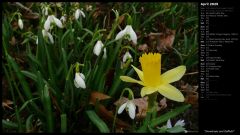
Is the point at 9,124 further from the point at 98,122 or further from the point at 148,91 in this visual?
the point at 148,91

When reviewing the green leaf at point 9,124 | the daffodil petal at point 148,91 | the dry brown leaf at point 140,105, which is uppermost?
the daffodil petal at point 148,91

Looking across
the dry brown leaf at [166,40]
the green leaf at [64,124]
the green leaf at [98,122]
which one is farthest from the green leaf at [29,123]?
the dry brown leaf at [166,40]

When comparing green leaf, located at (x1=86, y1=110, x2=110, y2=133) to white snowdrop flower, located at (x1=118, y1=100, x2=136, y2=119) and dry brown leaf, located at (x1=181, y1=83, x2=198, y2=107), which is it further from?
dry brown leaf, located at (x1=181, y1=83, x2=198, y2=107)

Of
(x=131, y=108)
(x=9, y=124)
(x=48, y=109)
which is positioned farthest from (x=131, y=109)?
(x=9, y=124)

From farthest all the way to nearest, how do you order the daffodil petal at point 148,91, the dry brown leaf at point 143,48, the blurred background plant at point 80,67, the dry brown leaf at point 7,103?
1. the dry brown leaf at point 143,48
2. the dry brown leaf at point 7,103
3. the blurred background plant at point 80,67
4. the daffodil petal at point 148,91

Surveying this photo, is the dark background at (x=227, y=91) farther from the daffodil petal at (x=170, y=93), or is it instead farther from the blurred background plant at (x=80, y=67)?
the daffodil petal at (x=170, y=93)

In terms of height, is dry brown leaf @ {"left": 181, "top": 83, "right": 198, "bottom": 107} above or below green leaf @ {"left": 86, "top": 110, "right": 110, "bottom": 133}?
above

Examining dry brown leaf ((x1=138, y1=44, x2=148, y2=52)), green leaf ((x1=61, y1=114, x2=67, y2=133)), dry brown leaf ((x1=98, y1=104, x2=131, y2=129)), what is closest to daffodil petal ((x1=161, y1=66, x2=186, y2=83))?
dry brown leaf ((x1=98, y1=104, x2=131, y2=129))

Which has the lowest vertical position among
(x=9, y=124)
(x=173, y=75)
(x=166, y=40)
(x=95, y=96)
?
(x=9, y=124)
